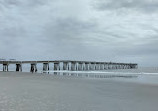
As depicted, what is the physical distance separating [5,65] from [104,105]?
235ft

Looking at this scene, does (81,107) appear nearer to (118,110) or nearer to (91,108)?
(91,108)

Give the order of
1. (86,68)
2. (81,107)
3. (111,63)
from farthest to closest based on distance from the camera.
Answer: (111,63) < (86,68) < (81,107)

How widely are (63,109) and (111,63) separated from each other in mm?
140729

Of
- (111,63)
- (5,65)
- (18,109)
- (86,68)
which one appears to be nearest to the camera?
(18,109)

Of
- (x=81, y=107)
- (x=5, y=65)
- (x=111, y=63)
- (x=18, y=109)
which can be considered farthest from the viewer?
(x=111, y=63)

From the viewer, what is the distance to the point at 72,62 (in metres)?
114

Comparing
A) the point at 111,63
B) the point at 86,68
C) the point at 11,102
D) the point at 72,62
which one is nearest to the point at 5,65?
the point at 72,62

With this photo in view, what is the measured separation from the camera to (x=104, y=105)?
1328 centimetres

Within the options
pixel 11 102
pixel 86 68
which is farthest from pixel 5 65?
pixel 11 102

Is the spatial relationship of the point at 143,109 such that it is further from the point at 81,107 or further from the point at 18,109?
the point at 18,109

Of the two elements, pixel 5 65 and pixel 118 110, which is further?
pixel 5 65

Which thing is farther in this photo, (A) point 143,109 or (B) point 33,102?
(B) point 33,102

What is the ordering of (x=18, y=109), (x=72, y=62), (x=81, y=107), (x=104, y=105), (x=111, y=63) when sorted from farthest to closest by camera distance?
(x=111, y=63) < (x=72, y=62) < (x=104, y=105) < (x=81, y=107) < (x=18, y=109)

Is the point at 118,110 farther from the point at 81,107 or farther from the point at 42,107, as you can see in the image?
the point at 42,107
